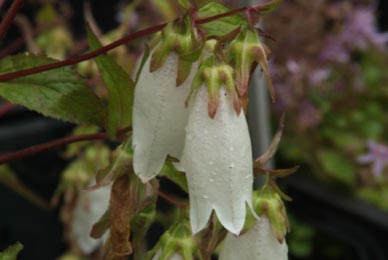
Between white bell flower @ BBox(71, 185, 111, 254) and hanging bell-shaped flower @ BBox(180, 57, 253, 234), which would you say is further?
white bell flower @ BBox(71, 185, 111, 254)

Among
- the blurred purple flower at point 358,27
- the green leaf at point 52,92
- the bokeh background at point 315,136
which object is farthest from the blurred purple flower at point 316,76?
the green leaf at point 52,92

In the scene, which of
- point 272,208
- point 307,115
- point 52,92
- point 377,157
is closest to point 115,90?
point 52,92

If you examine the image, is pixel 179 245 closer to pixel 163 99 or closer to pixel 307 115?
pixel 163 99

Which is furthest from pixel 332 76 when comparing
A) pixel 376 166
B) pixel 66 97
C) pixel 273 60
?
pixel 66 97

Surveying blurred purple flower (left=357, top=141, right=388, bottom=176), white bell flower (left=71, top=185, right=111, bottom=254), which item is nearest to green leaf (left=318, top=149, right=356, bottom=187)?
blurred purple flower (left=357, top=141, right=388, bottom=176)

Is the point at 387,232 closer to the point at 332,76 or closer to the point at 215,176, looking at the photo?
the point at 332,76

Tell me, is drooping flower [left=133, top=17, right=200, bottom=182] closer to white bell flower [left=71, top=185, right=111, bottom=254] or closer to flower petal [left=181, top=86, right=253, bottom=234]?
flower petal [left=181, top=86, right=253, bottom=234]
